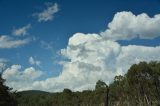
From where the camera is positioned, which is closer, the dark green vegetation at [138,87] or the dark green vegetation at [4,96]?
the dark green vegetation at [4,96]

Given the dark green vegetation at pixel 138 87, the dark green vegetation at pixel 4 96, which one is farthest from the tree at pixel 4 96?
the dark green vegetation at pixel 138 87

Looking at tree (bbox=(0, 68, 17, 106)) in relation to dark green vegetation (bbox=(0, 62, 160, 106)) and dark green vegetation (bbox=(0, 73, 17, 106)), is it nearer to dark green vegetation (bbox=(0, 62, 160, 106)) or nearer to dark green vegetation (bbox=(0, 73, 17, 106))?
dark green vegetation (bbox=(0, 73, 17, 106))

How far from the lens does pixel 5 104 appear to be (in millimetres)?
57188

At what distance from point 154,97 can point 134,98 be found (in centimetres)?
923

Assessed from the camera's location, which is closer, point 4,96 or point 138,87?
point 4,96

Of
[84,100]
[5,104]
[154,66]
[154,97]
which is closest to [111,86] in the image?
[154,97]

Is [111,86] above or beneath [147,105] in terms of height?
above

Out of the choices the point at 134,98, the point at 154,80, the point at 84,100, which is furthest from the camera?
the point at 84,100

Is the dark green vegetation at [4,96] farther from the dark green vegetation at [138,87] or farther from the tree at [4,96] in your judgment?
the dark green vegetation at [138,87]

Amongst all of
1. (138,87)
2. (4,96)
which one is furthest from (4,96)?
(138,87)

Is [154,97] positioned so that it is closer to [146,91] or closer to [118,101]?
[146,91]

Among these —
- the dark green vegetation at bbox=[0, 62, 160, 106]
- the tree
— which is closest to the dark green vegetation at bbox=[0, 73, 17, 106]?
the tree

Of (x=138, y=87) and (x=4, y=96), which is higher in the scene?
(x=138, y=87)

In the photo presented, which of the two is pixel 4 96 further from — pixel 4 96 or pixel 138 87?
pixel 138 87
